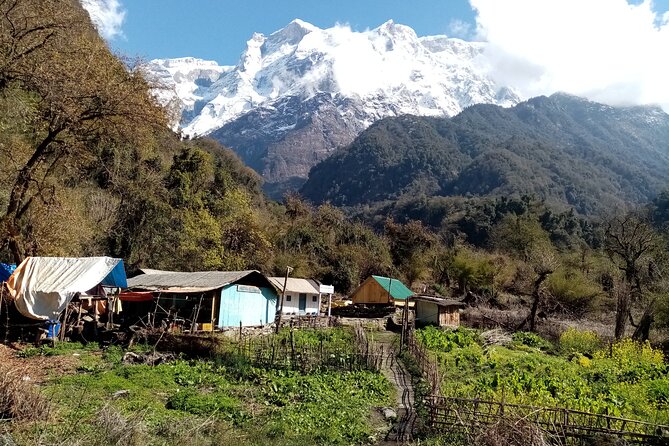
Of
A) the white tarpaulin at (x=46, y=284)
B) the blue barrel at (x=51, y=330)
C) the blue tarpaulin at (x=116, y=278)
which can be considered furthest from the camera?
the blue tarpaulin at (x=116, y=278)

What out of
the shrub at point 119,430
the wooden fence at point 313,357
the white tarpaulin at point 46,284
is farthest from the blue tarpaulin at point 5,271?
the shrub at point 119,430

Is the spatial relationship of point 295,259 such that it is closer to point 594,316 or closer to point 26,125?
point 594,316

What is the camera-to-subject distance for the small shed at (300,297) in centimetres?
3928

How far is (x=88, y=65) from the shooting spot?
A: 15.1 m

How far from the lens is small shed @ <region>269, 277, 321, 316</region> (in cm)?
3928

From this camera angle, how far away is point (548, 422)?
9680 millimetres

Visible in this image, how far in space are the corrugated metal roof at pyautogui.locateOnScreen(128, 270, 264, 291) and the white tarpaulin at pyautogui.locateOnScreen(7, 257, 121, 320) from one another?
6.92 meters

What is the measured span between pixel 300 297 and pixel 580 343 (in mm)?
21118

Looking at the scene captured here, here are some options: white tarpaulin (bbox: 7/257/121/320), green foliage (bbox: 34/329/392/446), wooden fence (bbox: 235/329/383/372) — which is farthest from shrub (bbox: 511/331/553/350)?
white tarpaulin (bbox: 7/257/121/320)

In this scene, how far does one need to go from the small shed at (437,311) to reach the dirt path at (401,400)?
13.3m

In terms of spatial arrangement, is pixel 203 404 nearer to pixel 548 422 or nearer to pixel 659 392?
pixel 548 422

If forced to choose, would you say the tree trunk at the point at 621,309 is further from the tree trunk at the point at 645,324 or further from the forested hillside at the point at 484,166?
the forested hillside at the point at 484,166

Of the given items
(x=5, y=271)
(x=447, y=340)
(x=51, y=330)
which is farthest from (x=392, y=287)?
(x=5, y=271)

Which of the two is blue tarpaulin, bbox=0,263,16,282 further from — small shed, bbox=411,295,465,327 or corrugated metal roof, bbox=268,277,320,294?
small shed, bbox=411,295,465,327
